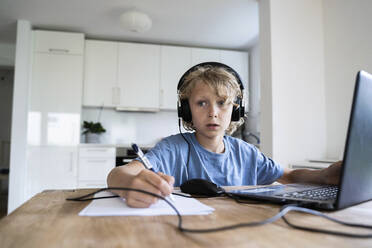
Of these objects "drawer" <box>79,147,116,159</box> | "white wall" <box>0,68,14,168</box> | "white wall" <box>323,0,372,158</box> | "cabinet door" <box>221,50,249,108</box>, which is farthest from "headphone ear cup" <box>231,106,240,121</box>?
"white wall" <box>0,68,14,168</box>

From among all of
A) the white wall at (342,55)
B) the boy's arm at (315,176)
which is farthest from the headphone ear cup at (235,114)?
the white wall at (342,55)

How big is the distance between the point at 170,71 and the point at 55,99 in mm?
1593

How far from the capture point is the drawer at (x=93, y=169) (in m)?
3.25

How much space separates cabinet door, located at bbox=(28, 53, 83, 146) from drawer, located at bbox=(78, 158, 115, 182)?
291 millimetres

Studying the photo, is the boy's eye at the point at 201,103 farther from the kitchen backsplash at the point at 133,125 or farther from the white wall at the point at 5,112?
the white wall at the point at 5,112

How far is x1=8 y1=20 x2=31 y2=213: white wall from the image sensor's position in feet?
10.1

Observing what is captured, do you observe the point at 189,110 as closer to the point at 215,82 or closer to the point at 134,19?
the point at 215,82

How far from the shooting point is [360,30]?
1.99 metres

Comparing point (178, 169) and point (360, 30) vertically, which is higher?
point (360, 30)

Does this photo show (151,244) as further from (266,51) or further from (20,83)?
(20,83)

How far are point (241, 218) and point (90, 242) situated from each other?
0.78 feet

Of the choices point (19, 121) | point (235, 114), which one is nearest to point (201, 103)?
point (235, 114)

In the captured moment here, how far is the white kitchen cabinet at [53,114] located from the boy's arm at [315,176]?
2.89 m

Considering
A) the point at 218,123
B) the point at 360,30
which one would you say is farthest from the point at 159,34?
the point at 218,123
